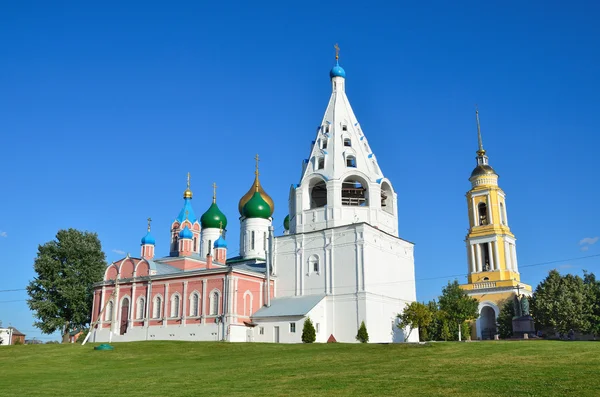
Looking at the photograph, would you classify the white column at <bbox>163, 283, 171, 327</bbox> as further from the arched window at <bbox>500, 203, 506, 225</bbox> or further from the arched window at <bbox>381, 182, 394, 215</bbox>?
the arched window at <bbox>500, 203, 506, 225</bbox>

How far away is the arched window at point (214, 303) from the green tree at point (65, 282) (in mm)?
13125

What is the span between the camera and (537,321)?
1676 inches

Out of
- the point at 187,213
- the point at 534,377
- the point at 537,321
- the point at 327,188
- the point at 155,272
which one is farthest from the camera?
the point at 187,213

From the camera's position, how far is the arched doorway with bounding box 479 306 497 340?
49.3 meters

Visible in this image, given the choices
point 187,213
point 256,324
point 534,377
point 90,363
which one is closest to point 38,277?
point 187,213

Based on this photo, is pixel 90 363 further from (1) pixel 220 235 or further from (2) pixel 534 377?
(1) pixel 220 235

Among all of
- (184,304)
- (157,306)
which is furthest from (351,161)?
(157,306)

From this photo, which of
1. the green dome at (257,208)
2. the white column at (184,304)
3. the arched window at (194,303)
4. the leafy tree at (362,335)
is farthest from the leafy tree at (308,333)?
the green dome at (257,208)

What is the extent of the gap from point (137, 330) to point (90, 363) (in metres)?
14.1

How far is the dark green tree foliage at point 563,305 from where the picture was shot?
39.6 metres

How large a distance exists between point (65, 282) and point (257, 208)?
14.9m

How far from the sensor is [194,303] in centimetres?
3675

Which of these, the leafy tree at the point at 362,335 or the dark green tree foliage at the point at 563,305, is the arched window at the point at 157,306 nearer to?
the leafy tree at the point at 362,335

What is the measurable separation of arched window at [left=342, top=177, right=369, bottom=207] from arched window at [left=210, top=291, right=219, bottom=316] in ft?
31.9
